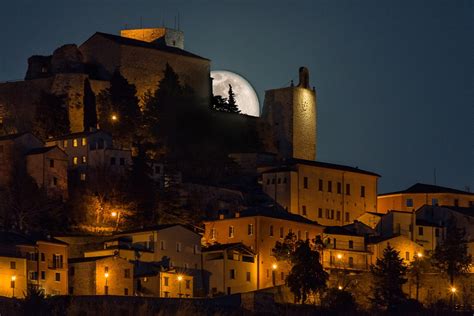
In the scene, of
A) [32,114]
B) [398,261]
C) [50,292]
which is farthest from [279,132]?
[50,292]

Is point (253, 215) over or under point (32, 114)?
under

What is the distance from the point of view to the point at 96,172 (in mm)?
80750

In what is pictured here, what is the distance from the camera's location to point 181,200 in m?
82.3

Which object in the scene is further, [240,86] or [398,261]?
[240,86]

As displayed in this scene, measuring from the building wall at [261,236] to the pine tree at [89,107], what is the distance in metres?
11.7

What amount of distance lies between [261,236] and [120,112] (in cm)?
1427

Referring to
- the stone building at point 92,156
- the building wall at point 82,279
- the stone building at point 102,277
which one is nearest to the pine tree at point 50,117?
the stone building at point 92,156

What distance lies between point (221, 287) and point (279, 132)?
23154 mm

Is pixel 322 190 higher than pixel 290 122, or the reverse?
pixel 290 122

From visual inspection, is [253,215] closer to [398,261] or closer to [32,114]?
[398,261]

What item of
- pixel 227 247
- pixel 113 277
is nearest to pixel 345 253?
pixel 227 247

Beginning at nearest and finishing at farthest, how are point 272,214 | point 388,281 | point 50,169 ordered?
point 388,281 → point 272,214 → point 50,169

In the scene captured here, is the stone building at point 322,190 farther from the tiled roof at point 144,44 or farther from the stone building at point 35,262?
the stone building at point 35,262

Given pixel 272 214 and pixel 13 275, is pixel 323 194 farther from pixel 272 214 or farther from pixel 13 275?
pixel 13 275
